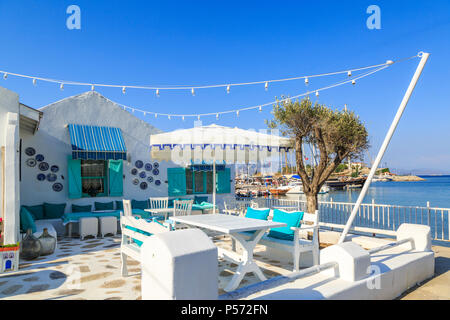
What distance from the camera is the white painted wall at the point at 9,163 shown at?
4.82 metres

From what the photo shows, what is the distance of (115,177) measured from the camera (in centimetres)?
898

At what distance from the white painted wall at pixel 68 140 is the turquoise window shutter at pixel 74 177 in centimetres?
17

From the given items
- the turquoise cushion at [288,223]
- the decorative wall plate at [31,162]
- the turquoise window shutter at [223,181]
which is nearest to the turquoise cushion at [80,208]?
the decorative wall plate at [31,162]

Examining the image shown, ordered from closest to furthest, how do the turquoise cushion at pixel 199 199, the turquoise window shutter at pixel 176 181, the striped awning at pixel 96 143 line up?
the striped awning at pixel 96 143, the turquoise window shutter at pixel 176 181, the turquoise cushion at pixel 199 199

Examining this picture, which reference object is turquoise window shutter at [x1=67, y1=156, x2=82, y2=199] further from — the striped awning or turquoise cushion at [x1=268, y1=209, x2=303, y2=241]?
turquoise cushion at [x1=268, y1=209, x2=303, y2=241]

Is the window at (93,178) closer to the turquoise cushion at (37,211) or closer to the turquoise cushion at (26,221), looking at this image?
the turquoise cushion at (37,211)

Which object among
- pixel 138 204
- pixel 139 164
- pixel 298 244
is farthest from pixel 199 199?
pixel 298 244

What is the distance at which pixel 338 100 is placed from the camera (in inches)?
294

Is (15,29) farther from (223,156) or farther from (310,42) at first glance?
(310,42)

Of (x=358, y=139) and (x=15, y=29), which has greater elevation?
(x=15, y=29)

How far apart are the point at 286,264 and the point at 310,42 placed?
674 cm

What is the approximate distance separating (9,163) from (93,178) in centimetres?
403

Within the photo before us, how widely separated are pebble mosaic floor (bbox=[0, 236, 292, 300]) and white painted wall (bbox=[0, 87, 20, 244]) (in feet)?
2.21
